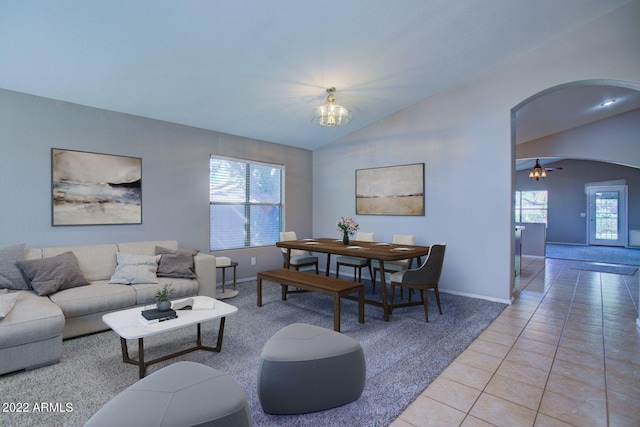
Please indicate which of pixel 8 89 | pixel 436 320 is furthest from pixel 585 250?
pixel 8 89

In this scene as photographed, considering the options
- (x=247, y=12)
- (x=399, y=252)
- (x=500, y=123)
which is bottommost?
(x=399, y=252)

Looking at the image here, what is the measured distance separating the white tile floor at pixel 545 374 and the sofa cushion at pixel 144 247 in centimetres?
352

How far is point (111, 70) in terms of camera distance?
A: 3150 millimetres

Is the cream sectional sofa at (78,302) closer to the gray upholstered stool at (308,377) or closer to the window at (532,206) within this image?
the gray upholstered stool at (308,377)

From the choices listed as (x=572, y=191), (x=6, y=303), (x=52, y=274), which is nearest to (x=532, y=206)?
(x=572, y=191)

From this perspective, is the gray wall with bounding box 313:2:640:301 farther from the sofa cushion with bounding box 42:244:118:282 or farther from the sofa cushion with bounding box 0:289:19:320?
the sofa cushion with bounding box 0:289:19:320

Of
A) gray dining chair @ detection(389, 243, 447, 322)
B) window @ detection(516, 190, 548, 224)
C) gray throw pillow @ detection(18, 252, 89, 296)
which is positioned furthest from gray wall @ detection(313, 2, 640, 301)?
window @ detection(516, 190, 548, 224)

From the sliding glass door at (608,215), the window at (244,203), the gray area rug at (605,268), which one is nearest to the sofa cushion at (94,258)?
the window at (244,203)

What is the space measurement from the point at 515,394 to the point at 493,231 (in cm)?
259

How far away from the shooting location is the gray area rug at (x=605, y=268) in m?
6.18

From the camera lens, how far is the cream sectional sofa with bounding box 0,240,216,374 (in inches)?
91.8

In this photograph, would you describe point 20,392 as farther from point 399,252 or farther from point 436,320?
point 436,320

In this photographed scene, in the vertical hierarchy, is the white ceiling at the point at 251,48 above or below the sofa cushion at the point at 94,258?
above

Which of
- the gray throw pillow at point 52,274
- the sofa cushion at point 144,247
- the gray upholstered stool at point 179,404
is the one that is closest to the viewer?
the gray upholstered stool at point 179,404
